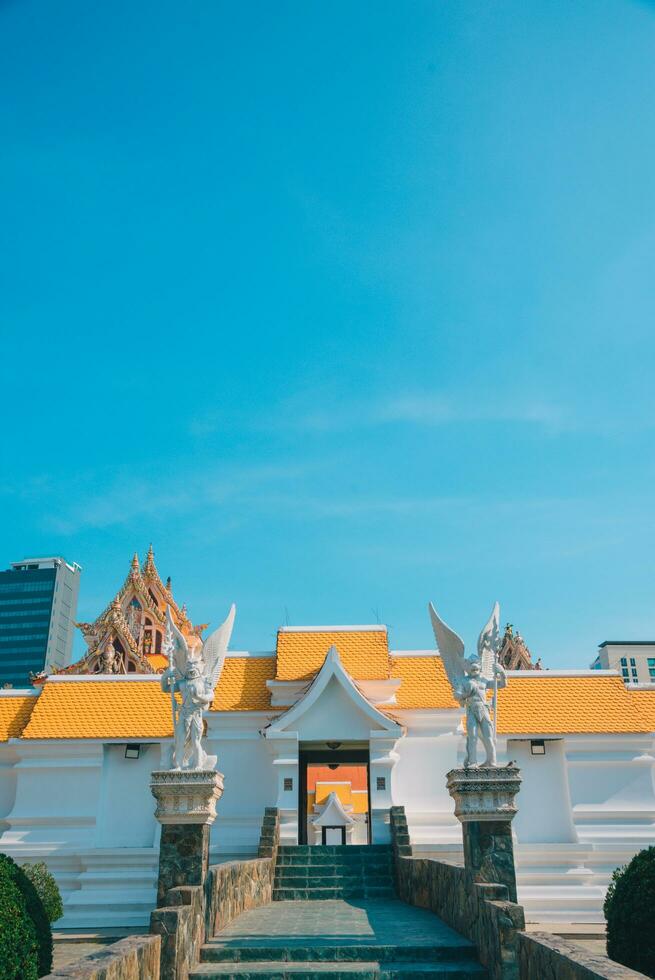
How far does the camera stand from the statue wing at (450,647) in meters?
12.7

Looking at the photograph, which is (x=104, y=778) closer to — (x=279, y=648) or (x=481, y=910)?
(x=279, y=648)

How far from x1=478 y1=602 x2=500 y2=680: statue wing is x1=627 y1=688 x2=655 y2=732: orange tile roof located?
7.47m

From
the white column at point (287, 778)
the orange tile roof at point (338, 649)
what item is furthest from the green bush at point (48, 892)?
the orange tile roof at point (338, 649)

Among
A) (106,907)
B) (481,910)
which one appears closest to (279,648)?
(106,907)

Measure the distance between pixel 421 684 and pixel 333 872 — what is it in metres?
4.91

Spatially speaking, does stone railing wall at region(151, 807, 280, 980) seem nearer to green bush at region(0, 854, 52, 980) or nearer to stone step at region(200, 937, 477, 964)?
stone step at region(200, 937, 477, 964)

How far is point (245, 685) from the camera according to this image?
18.8 m

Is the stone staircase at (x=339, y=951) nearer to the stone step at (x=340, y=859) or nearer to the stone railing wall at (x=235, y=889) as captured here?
the stone railing wall at (x=235, y=889)

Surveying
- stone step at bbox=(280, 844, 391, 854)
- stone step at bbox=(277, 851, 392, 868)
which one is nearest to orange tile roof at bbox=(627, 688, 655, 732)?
stone step at bbox=(280, 844, 391, 854)

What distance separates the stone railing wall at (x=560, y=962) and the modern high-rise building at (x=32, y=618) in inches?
5436

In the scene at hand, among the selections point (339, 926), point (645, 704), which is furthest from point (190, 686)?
point (645, 704)

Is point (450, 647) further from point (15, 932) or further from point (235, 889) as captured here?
point (15, 932)

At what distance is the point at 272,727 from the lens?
16844mm

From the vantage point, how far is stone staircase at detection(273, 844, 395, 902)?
1420cm
